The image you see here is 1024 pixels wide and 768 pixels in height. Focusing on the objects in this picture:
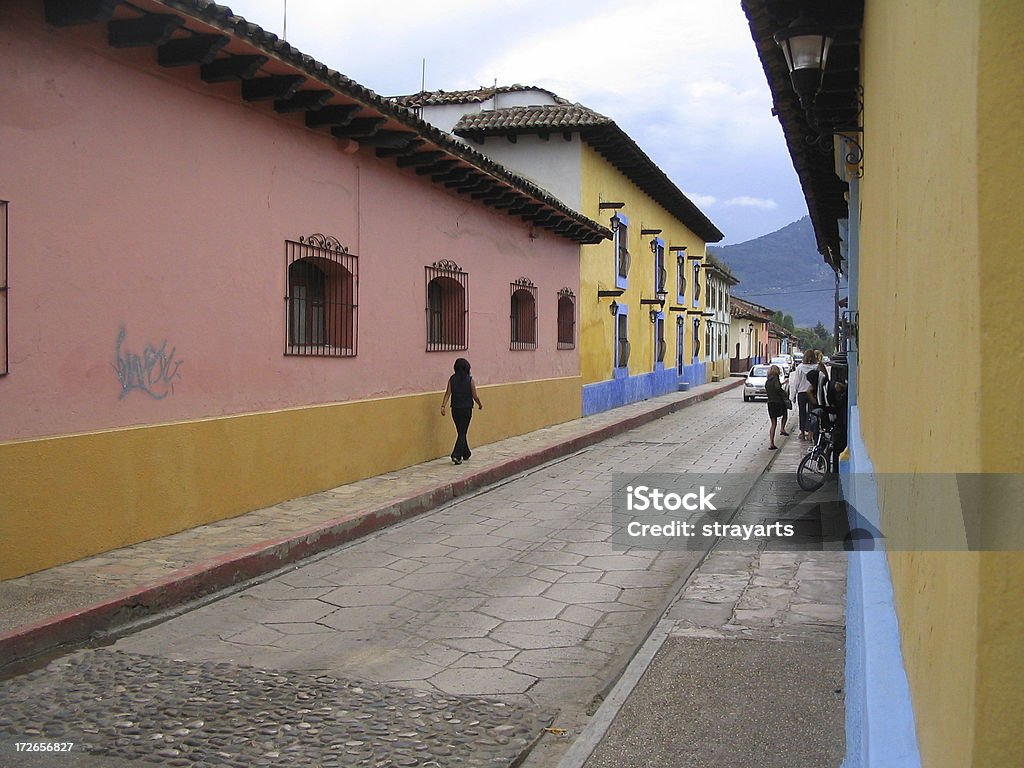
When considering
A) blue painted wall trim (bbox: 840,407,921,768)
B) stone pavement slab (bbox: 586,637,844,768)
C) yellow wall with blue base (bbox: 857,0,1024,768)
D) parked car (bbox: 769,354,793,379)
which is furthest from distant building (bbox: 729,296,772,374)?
yellow wall with blue base (bbox: 857,0,1024,768)

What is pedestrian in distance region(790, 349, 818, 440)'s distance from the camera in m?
15.2

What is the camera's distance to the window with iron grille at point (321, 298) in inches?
410

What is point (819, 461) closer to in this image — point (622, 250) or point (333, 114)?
point (333, 114)

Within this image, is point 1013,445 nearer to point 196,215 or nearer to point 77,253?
point 77,253

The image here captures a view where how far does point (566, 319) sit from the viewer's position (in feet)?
69.9

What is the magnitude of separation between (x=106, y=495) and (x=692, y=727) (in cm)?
508

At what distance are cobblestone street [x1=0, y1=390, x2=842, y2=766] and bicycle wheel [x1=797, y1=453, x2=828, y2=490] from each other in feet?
11.2

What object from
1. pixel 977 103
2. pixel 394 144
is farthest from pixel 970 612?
pixel 394 144

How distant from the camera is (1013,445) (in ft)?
3.84

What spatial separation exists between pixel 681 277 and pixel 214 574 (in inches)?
1164

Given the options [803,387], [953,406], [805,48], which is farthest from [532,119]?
[953,406]

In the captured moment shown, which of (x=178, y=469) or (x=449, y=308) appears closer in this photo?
(x=178, y=469)

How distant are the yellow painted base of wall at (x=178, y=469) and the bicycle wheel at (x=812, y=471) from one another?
17.0ft

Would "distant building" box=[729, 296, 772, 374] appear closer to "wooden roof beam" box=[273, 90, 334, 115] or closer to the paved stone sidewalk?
"wooden roof beam" box=[273, 90, 334, 115]
